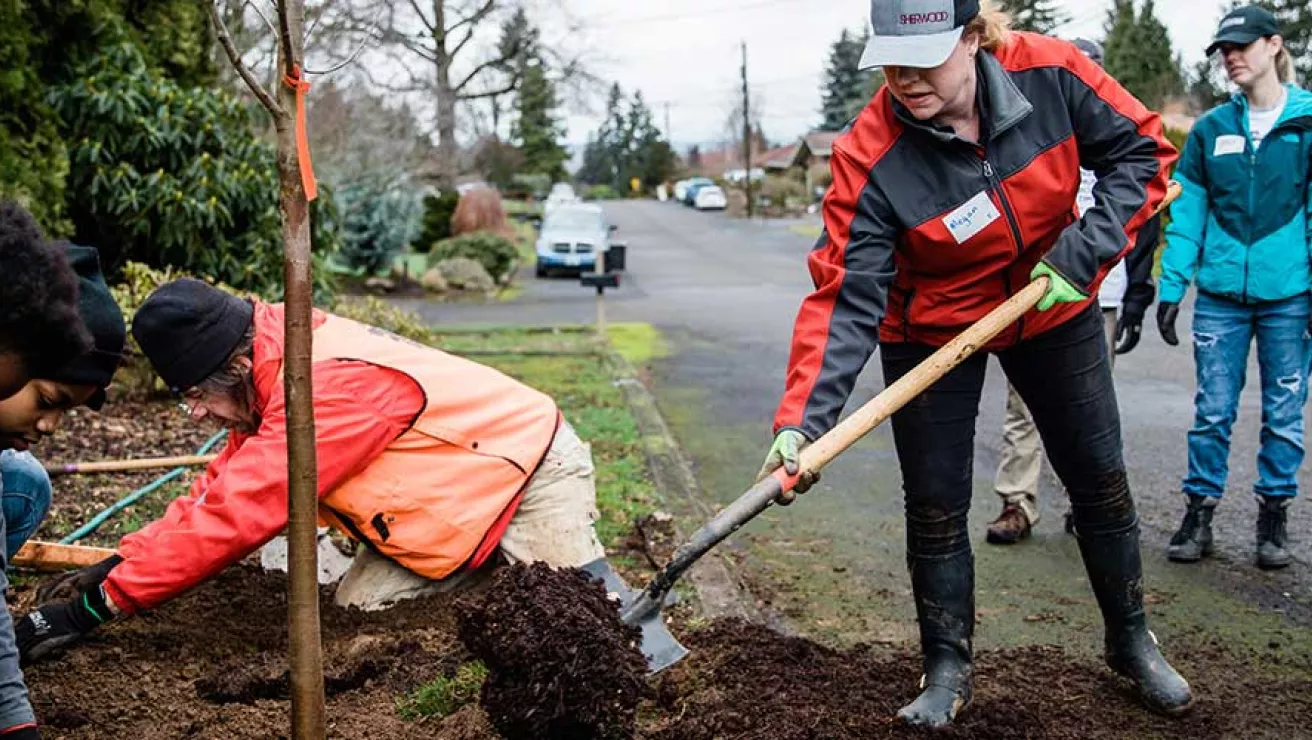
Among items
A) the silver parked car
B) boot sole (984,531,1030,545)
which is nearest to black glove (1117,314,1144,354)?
boot sole (984,531,1030,545)

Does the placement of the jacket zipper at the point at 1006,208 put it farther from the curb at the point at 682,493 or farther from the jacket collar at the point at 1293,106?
the jacket collar at the point at 1293,106

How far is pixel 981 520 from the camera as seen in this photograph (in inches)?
235

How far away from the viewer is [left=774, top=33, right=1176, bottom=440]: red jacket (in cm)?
323

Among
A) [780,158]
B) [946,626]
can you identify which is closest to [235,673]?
[946,626]

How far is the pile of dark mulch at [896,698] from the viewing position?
10.9ft

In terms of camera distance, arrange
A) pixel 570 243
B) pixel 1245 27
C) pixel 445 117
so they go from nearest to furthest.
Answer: pixel 1245 27 → pixel 570 243 → pixel 445 117

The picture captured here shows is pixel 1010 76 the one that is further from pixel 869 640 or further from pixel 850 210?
pixel 869 640

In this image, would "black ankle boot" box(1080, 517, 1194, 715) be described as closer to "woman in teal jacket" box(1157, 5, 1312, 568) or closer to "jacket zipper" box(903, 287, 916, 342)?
"jacket zipper" box(903, 287, 916, 342)

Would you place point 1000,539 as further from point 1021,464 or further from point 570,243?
point 570,243

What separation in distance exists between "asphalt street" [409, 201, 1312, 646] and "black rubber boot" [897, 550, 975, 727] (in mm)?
759

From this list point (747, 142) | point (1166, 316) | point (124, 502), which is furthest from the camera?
point (747, 142)

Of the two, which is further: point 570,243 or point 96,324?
point 570,243

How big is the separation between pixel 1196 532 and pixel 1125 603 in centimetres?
176

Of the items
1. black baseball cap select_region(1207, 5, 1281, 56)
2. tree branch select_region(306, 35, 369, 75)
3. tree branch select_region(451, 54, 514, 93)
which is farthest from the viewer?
tree branch select_region(451, 54, 514, 93)
